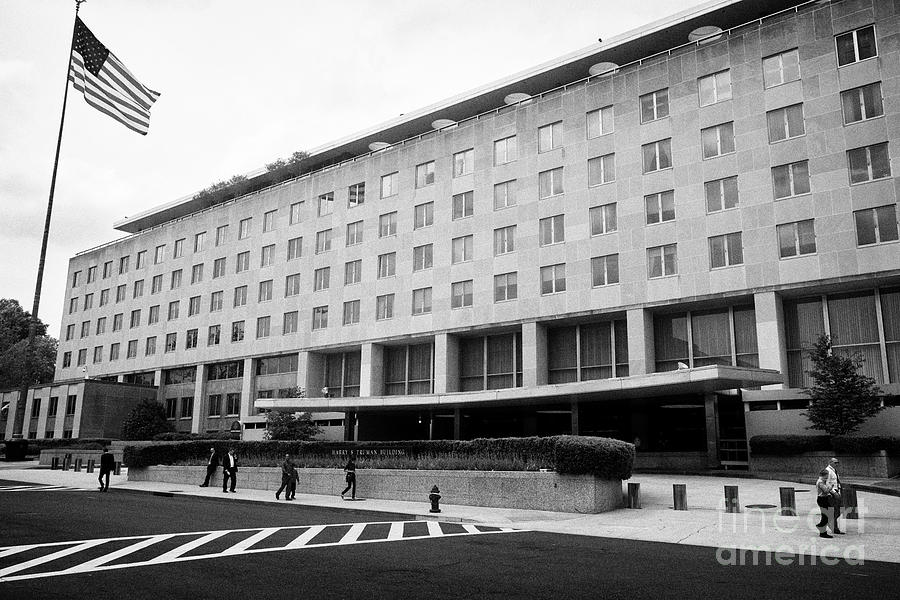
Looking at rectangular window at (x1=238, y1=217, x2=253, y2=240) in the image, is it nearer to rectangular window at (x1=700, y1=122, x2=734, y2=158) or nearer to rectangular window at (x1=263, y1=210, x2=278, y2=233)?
rectangular window at (x1=263, y1=210, x2=278, y2=233)

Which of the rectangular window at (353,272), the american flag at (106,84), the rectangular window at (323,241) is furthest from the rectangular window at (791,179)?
the rectangular window at (323,241)

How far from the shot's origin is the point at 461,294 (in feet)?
164

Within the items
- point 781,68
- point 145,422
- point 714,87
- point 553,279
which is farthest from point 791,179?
point 145,422

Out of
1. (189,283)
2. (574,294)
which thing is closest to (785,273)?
(574,294)

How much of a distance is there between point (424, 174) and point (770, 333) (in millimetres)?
27781

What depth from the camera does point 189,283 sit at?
235 ft

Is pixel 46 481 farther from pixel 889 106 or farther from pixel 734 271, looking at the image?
pixel 889 106

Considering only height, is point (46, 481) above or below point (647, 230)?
below

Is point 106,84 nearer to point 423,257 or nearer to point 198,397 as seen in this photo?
point 423,257

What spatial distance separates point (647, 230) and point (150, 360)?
2130 inches

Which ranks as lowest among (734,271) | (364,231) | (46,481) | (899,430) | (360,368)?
(46,481)

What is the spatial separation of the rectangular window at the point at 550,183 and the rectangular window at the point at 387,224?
12921 millimetres

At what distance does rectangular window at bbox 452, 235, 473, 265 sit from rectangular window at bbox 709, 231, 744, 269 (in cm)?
1658

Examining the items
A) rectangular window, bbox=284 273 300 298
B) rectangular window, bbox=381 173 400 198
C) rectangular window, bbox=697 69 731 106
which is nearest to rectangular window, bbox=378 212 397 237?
rectangular window, bbox=381 173 400 198
